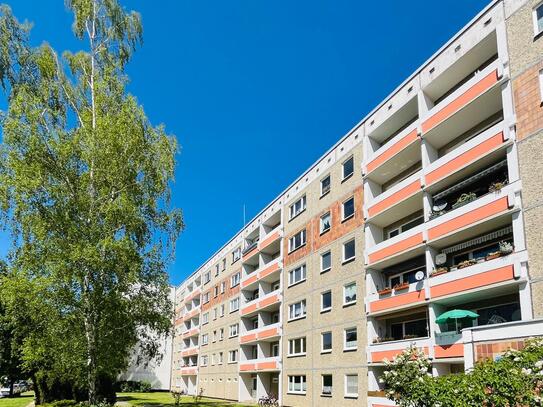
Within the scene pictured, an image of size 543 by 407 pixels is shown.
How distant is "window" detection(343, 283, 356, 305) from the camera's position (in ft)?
93.2

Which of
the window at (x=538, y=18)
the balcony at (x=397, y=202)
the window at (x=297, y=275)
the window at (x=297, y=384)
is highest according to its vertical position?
the window at (x=538, y=18)

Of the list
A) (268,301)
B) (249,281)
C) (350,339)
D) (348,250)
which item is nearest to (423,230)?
(348,250)

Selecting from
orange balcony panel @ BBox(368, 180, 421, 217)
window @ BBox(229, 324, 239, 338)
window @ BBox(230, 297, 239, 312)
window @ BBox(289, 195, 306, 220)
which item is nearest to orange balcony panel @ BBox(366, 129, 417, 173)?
orange balcony panel @ BBox(368, 180, 421, 217)

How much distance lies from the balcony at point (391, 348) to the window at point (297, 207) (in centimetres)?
1325

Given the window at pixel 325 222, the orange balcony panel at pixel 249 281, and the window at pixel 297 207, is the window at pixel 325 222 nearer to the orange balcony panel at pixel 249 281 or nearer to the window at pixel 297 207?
the window at pixel 297 207

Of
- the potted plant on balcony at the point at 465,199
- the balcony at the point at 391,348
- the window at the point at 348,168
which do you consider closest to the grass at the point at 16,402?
the balcony at the point at 391,348

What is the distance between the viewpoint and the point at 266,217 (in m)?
44.0

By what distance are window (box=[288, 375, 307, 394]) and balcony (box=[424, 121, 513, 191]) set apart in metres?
16.2

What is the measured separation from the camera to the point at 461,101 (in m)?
21.7

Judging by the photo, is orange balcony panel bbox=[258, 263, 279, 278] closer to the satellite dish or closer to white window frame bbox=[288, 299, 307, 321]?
white window frame bbox=[288, 299, 307, 321]

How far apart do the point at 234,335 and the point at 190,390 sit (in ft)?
70.7

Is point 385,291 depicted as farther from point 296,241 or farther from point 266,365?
point 266,365

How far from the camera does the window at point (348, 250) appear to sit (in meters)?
29.2

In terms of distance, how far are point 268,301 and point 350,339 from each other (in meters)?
12.6
